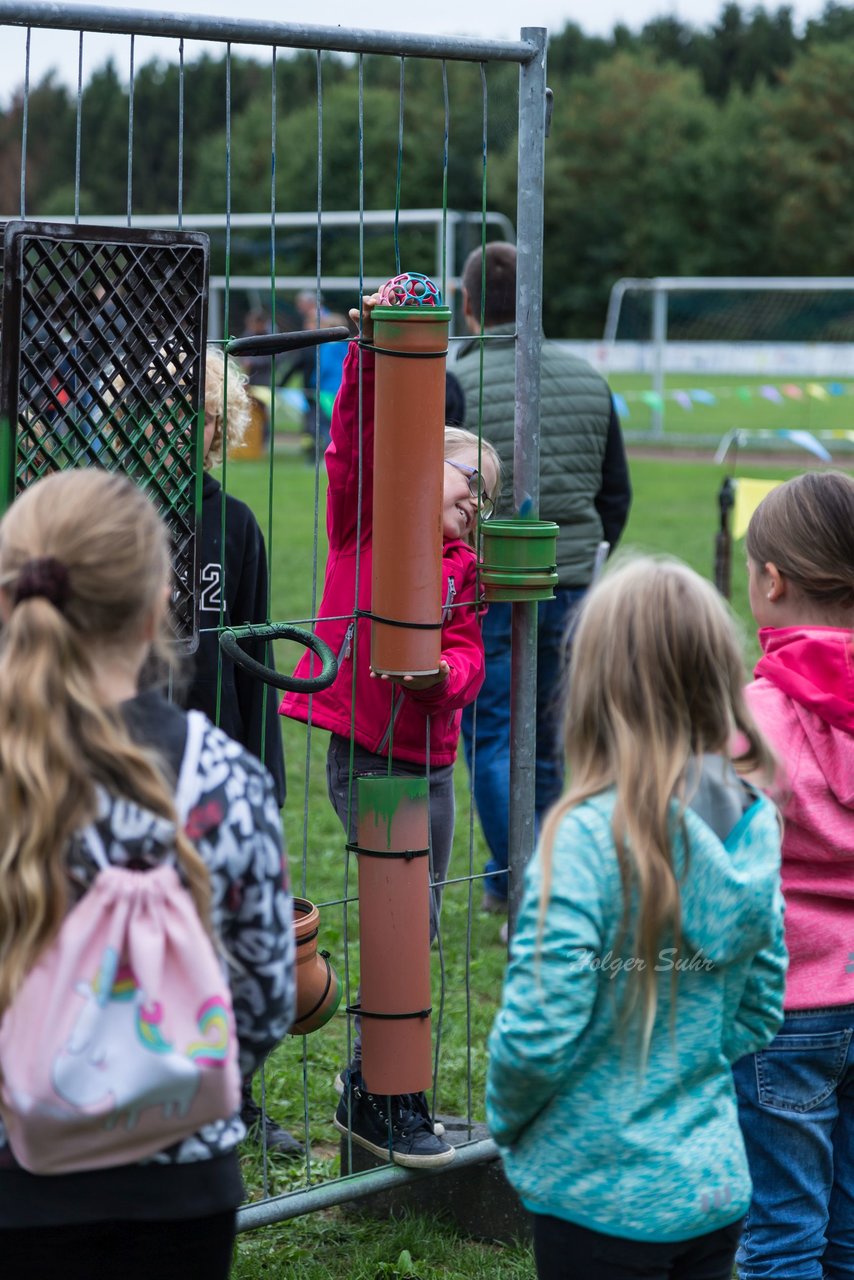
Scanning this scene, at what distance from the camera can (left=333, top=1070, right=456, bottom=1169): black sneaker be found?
2869 mm

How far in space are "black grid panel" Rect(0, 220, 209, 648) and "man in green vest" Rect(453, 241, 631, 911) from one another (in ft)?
7.54

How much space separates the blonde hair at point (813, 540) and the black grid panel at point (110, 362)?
94 cm

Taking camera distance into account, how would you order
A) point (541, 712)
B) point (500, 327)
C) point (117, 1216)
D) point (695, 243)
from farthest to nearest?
1. point (695, 243)
2. point (541, 712)
3. point (500, 327)
4. point (117, 1216)

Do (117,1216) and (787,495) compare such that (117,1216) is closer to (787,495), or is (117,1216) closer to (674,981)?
(674,981)

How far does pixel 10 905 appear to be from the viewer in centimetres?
155

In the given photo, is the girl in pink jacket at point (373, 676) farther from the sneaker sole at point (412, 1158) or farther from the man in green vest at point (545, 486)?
the man in green vest at point (545, 486)

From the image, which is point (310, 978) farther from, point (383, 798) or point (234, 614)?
point (234, 614)

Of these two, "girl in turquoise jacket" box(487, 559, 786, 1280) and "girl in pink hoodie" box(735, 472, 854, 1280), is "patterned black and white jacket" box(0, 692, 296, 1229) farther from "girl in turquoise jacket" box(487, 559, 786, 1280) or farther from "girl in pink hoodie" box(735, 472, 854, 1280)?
"girl in pink hoodie" box(735, 472, 854, 1280)

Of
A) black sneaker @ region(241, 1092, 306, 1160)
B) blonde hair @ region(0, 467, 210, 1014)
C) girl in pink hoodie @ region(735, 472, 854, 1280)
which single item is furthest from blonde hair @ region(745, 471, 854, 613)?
black sneaker @ region(241, 1092, 306, 1160)

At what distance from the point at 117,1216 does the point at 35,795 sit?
1.66ft

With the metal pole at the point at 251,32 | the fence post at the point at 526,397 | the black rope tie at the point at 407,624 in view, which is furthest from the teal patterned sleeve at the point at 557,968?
the metal pole at the point at 251,32

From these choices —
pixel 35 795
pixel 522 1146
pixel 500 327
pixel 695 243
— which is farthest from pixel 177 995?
pixel 695 243

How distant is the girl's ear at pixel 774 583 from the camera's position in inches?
94.2

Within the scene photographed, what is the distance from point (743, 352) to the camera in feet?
101
